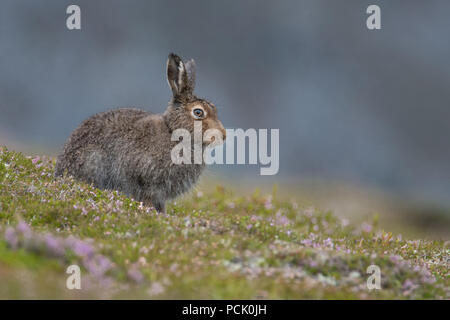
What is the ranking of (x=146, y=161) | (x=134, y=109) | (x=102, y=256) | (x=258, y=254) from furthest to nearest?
(x=134, y=109) → (x=146, y=161) → (x=258, y=254) → (x=102, y=256)

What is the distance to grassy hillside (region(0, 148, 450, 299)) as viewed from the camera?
8156 millimetres

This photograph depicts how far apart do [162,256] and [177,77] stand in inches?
306

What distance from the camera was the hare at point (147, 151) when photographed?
15.6m

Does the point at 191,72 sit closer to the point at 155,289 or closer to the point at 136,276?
the point at 136,276

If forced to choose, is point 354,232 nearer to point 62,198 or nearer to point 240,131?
point 240,131

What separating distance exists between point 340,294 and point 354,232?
10944mm

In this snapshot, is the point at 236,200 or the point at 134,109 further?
the point at 236,200

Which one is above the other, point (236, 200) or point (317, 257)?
point (236, 200)

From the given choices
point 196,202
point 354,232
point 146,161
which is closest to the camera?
point 146,161

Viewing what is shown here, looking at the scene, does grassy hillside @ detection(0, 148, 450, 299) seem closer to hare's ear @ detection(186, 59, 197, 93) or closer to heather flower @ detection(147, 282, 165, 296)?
heather flower @ detection(147, 282, 165, 296)

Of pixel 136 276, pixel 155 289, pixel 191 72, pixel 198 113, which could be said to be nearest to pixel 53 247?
pixel 136 276

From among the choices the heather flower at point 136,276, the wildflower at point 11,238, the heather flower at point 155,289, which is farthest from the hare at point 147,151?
the heather flower at point 155,289

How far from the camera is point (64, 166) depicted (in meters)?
16.5
